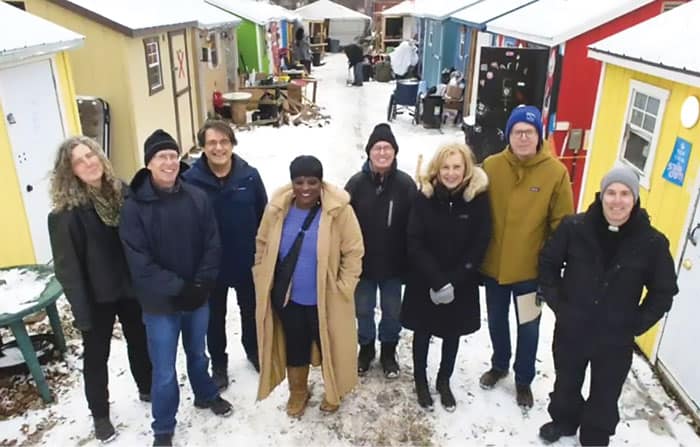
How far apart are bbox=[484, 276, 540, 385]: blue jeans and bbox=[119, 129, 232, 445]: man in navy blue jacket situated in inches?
72.5

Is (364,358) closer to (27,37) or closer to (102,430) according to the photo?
(102,430)

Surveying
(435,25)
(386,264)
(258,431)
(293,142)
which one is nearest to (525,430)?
(386,264)

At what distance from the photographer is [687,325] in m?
3.60

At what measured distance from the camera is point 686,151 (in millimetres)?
3734

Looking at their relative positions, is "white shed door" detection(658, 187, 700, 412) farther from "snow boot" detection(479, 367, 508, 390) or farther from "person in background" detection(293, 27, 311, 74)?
"person in background" detection(293, 27, 311, 74)

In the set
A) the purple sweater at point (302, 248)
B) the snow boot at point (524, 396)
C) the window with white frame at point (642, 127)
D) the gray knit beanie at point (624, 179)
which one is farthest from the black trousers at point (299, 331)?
the window with white frame at point (642, 127)

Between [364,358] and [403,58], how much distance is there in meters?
17.9

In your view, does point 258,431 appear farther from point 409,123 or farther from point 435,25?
point 435,25

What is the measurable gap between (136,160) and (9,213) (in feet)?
10.3

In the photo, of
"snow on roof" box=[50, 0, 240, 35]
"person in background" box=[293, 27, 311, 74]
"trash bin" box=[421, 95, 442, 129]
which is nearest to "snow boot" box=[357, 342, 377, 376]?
"snow on roof" box=[50, 0, 240, 35]

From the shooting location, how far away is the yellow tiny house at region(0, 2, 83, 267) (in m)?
4.57

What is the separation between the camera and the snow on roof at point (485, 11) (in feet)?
37.6

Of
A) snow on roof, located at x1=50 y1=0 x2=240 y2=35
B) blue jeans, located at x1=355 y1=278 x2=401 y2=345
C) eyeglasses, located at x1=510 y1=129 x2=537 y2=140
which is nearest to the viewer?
eyeglasses, located at x1=510 y1=129 x2=537 y2=140

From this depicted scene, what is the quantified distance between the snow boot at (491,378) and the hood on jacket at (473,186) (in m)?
1.48
